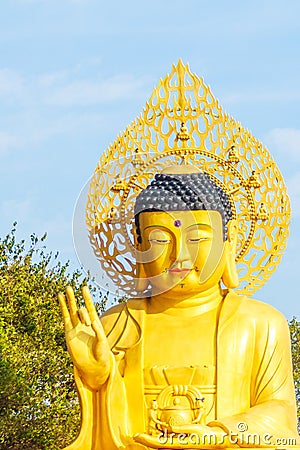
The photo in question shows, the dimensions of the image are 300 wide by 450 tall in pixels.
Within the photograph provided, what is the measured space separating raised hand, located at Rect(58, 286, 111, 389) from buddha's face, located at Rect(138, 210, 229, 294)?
1.93ft

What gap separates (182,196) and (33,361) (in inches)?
227

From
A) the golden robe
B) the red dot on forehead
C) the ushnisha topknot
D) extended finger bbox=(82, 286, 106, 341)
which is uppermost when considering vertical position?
the ushnisha topknot

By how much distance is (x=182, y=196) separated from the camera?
757cm

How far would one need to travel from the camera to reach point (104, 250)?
25.9 feet

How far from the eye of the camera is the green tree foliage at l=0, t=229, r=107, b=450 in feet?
41.7

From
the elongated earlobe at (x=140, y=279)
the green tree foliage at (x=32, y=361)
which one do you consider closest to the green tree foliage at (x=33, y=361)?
the green tree foliage at (x=32, y=361)

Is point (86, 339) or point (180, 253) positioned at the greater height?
point (180, 253)

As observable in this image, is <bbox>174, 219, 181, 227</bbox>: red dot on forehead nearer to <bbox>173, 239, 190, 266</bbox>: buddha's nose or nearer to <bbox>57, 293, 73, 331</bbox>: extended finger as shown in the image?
<bbox>173, 239, 190, 266</bbox>: buddha's nose

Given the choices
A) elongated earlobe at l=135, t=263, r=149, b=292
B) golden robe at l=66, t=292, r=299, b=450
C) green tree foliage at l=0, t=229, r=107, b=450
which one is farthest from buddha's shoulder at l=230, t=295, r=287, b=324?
green tree foliage at l=0, t=229, r=107, b=450

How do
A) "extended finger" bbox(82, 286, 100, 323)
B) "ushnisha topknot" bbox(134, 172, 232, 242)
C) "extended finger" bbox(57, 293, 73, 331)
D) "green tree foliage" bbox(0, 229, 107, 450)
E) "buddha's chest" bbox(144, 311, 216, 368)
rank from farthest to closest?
"green tree foliage" bbox(0, 229, 107, 450)
"ushnisha topknot" bbox(134, 172, 232, 242)
"buddha's chest" bbox(144, 311, 216, 368)
"extended finger" bbox(57, 293, 73, 331)
"extended finger" bbox(82, 286, 100, 323)

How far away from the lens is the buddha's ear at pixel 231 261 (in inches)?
304

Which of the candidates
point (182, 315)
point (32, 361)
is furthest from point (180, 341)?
point (32, 361)

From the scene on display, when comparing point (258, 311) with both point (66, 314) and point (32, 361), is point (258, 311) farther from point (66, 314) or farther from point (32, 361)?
point (32, 361)

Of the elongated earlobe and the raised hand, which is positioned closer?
the raised hand
